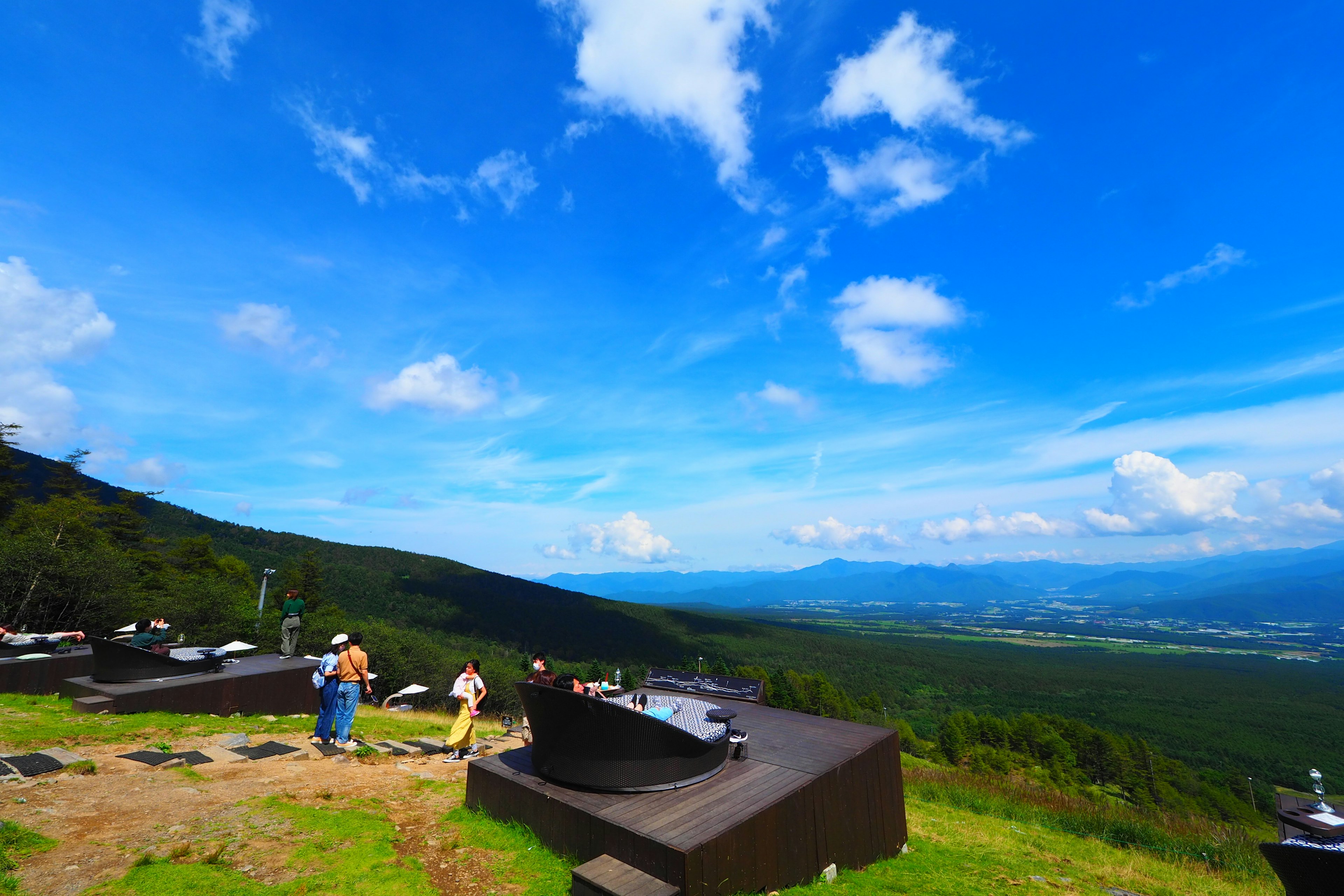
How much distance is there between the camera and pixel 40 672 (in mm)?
11945

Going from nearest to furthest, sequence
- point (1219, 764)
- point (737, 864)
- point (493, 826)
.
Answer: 1. point (737, 864)
2. point (493, 826)
3. point (1219, 764)

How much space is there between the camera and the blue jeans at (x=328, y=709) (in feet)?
31.1

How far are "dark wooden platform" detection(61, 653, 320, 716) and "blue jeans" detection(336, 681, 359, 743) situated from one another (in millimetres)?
3714

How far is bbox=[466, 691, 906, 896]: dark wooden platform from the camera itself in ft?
16.5

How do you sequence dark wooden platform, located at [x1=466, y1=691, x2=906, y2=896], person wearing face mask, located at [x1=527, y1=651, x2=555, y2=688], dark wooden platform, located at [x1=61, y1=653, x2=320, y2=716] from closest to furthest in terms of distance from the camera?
dark wooden platform, located at [x1=466, y1=691, x2=906, y2=896] → person wearing face mask, located at [x1=527, y1=651, x2=555, y2=688] → dark wooden platform, located at [x1=61, y1=653, x2=320, y2=716]

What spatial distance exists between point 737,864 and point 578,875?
152 cm

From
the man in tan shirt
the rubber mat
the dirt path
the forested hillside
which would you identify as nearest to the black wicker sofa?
the dirt path

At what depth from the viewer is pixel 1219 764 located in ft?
239

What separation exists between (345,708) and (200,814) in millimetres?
3691

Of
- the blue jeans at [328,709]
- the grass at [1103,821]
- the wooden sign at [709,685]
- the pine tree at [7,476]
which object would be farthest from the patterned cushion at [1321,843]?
the pine tree at [7,476]

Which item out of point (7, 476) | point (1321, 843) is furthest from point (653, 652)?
point (1321, 843)

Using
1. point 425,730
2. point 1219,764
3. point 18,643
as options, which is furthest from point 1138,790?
point 18,643

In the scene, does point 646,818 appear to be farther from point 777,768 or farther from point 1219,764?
point 1219,764

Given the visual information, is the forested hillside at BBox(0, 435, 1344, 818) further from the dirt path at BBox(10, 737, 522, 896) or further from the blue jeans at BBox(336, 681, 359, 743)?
the dirt path at BBox(10, 737, 522, 896)
